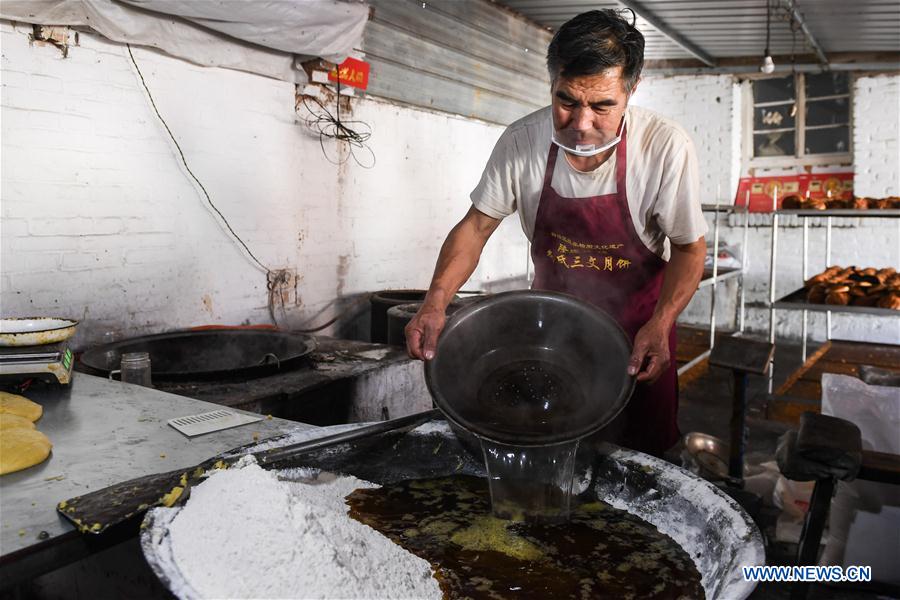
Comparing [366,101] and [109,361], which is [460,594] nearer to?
[109,361]

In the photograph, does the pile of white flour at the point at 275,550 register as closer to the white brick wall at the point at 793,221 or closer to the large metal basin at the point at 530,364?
the large metal basin at the point at 530,364

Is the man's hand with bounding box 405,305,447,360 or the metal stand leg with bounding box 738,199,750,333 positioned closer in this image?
the man's hand with bounding box 405,305,447,360

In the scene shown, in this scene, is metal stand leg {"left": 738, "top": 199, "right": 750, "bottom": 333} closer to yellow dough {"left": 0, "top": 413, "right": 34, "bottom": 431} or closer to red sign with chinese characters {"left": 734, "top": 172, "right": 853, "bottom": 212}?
red sign with chinese characters {"left": 734, "top": 172, "right": 853, "bottom": 212}

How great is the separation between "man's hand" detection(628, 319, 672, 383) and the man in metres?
0.19

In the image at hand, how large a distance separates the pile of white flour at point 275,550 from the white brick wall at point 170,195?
2254mm

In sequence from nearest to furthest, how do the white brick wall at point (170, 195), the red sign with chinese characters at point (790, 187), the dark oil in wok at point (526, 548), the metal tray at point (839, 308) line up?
the dark oil in wok at point (526, 548)
the white brick wall at point (170, 195)
the metal tray at point (839, 308)
the red sign with chinese characters at point (790, 187)

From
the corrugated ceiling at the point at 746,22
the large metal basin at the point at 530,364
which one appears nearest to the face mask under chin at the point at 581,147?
the large metal basin at the point at 530,364

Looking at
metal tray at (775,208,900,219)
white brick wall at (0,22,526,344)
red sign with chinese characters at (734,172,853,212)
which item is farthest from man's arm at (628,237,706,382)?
red sign with chinese characters at (734,172,853,212)

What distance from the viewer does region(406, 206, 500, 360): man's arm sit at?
1.67 m

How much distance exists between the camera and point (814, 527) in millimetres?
1634

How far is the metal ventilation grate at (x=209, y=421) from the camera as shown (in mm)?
→ 1601

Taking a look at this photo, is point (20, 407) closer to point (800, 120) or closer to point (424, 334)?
point (424, 334)

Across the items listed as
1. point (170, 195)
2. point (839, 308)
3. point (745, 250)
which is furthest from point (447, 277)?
point (745, 250)

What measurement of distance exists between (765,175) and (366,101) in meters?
5.40
